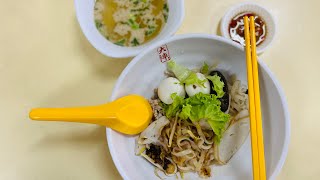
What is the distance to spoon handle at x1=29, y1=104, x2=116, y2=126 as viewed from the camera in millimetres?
929

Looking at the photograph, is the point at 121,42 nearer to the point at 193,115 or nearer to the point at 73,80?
the point at 73,80

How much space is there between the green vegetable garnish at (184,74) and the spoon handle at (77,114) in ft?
0.69

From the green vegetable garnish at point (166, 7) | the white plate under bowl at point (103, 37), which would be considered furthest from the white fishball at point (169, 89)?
the green vegetable garnish at point (166, 7)

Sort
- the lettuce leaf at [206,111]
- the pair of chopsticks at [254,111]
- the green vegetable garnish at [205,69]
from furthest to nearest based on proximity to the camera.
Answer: the green vegetable garnish at [205,69]
the lettuce leaf at [206,111]
the pair of chopsticks at [254,111]

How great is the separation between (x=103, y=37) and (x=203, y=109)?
0.38 metres

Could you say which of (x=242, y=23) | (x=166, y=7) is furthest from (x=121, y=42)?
(x=242, y=23)

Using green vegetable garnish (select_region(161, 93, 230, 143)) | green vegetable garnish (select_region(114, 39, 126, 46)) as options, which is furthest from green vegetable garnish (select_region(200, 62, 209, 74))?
green vegetable garnish (select_region(114, 39, 126, 46))

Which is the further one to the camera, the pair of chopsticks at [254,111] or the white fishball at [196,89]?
the white fishball at [196,89]

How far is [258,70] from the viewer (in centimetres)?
100

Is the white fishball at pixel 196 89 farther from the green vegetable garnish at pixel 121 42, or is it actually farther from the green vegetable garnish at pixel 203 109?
the green vegetable garnish at pixel 121 42

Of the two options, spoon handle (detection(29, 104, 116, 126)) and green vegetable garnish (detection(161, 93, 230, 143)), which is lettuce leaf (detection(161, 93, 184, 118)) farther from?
spoon handle (detection(29, 104, 116, 126))

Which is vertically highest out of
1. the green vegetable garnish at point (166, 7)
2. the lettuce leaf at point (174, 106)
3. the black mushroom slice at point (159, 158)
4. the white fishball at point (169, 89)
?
the green vegetable garnish at point (166, 7)

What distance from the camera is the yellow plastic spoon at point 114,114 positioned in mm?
938

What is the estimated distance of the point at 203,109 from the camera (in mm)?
995
